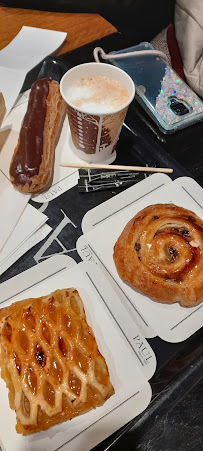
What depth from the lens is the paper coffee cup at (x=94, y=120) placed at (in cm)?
123

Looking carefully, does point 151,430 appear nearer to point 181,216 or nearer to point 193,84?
point 181,216

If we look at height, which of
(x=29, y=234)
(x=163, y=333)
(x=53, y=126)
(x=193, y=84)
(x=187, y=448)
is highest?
(x=53, y=126)

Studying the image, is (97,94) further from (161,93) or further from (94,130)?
(161,93)

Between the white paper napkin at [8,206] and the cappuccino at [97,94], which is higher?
the cappuccino at [97,94]

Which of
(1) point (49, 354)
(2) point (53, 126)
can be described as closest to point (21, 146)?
(2) point (53, 126)

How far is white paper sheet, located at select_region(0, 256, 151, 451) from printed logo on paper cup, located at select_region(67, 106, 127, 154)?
1.45 feet

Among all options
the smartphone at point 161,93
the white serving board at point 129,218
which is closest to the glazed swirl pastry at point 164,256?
the white serving board at point 129,218

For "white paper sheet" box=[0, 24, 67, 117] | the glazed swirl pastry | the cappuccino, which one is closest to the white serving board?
the glazed swirl pastry

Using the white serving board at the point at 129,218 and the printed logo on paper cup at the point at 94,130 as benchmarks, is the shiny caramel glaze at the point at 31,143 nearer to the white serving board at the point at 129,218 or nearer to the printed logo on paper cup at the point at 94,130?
the printed logo on paper cup at the point at 94,130

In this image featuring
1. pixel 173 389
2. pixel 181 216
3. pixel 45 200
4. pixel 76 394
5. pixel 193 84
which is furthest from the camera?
pixel 193 84

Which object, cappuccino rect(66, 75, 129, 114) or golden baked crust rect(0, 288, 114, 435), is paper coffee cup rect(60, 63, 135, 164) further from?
golden baked crust rect(0, 288, 114, 435)

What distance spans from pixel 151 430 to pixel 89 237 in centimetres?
62

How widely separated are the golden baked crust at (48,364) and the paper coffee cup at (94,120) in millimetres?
594

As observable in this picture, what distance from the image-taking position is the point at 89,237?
1296mm
